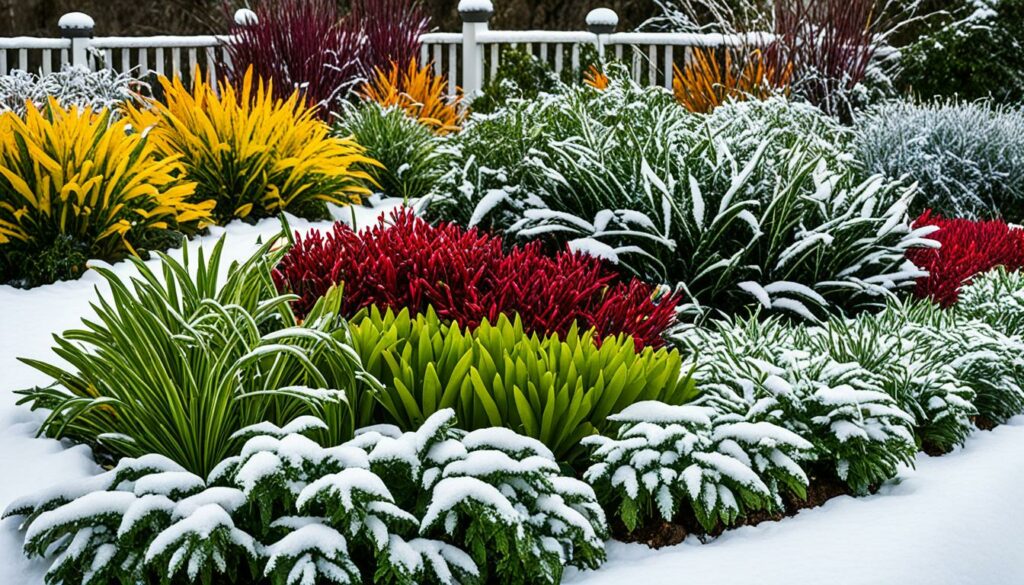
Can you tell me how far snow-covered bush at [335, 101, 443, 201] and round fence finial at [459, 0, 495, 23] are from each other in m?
4.32

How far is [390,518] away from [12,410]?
1688 millimetres

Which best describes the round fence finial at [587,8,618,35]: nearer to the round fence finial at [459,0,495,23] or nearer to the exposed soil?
the round fence finial at [459,0,495,23]

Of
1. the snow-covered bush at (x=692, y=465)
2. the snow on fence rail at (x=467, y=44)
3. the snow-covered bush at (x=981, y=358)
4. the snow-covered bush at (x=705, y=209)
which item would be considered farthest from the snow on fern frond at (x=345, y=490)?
the snow on fence rail at (x=467, y=44)

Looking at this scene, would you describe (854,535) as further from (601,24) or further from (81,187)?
(601,24)

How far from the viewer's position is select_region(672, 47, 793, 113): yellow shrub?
10297mm

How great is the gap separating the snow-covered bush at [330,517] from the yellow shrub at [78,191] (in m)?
2.79

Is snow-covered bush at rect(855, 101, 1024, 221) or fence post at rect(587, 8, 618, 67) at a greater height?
fence post at rect(587, 8, 618, 67)

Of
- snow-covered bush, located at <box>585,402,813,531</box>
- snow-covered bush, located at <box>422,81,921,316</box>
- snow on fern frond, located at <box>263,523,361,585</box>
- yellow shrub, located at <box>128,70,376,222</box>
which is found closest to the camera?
snow on fern frond, located at <box>263,523,361,585</box>

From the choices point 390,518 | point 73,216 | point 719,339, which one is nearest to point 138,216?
point 73,216

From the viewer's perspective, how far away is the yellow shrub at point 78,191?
5.90 m

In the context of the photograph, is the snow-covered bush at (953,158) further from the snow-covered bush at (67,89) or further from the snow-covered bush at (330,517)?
the snow-covered bush at (330,517)

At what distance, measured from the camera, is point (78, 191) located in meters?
5.84

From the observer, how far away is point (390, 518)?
10.1 ft

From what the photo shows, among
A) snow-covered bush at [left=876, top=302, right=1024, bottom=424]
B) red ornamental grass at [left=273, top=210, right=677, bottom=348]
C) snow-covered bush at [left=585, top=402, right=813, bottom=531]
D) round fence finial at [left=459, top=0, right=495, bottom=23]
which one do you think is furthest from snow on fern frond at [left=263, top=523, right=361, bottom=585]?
round fence finial at [left=459, top=0, right=495, bottom=23]
